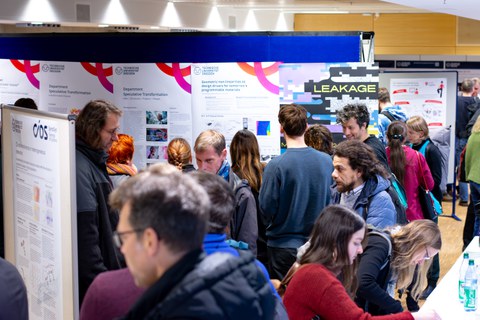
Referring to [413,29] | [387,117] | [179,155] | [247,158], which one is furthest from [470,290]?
[413,29]

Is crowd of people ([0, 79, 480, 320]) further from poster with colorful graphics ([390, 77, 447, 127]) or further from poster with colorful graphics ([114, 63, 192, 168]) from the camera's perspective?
poster with colorful graphics ([390, 77, 447, 127])

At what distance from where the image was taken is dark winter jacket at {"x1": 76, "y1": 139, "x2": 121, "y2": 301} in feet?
13.0

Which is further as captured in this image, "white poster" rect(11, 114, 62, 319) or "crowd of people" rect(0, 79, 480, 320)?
"white poster" rect(11, 114, 62, 319)

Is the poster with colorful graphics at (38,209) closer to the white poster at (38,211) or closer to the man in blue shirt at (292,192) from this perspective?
the white poster at (38,211)

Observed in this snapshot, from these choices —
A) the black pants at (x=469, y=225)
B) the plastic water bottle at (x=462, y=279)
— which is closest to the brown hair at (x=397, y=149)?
the black pants at (x=469, y=225)

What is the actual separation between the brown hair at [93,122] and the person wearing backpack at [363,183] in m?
1.33

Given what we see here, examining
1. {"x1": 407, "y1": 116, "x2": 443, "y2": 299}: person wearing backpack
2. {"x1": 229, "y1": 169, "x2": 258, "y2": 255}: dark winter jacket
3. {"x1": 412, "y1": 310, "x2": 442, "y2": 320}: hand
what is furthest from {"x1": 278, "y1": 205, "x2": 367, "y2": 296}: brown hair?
{"x1": 407, "y1": 116, "x2": 443, "y2": 299}: person wearing backpack

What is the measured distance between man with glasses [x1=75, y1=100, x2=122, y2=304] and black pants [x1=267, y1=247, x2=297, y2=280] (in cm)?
153

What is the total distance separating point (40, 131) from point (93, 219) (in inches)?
18.5

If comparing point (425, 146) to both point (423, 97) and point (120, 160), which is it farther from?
point (423, 97)

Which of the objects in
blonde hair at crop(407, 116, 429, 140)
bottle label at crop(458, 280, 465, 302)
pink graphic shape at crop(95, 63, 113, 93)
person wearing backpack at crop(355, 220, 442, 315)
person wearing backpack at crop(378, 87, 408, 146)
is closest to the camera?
person wearing backpack at crop(355, 220, 442, 315)

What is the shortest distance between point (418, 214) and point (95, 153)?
4039 millimetres

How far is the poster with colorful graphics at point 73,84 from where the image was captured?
797 centimetres

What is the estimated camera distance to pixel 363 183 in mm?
4785
